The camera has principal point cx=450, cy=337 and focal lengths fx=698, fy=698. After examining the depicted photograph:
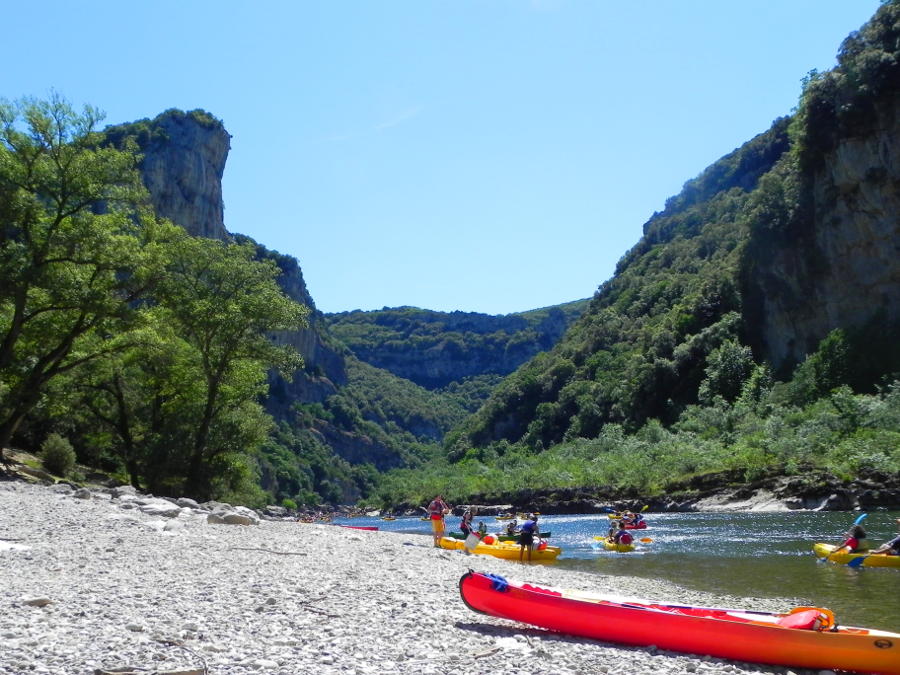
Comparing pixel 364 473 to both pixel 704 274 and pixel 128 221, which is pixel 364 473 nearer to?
pixel 704 274

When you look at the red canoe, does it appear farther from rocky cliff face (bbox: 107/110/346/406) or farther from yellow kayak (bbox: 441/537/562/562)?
rocky cliff face (bbox: 107/110/346/406)

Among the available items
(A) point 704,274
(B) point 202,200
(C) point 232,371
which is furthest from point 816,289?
(B) point 202,200

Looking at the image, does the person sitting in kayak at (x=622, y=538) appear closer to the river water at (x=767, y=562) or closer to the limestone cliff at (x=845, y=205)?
the river water at (x=767, y=562)

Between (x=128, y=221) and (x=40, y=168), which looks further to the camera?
(x=128, y=221)

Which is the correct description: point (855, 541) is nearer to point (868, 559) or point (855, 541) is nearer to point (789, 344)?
point (868, 559)

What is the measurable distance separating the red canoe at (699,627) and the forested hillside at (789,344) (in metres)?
40.7

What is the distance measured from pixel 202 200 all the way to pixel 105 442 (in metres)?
106

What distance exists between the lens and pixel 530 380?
144 metres

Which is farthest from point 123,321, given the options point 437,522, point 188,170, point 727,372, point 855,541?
point 188,170

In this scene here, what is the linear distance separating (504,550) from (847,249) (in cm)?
5790

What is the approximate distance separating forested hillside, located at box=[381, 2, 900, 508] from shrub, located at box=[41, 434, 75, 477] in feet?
146

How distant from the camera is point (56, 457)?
97.9ft

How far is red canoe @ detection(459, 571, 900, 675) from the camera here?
28.1 feet

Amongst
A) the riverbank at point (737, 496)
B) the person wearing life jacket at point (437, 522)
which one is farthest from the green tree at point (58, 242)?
the riverbank at point (737, 496)
